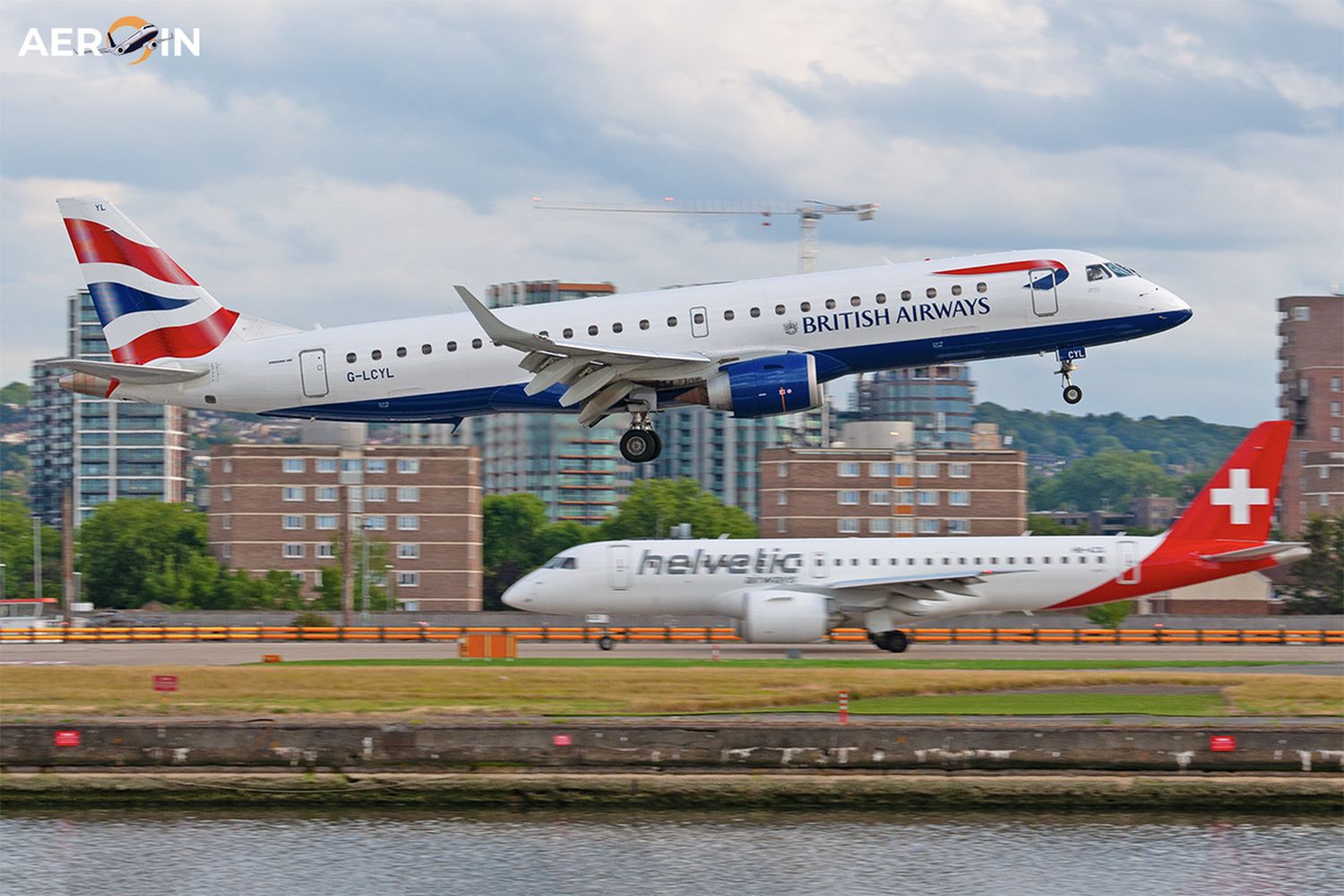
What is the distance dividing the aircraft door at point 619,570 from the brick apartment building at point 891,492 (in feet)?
314

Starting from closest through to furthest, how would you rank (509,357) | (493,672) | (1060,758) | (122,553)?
(1060,758) < (509,357) < (493,672) < (122,553)

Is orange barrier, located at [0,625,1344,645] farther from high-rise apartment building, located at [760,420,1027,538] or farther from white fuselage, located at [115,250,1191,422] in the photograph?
high-rise apartment building, located at [760,420,1027,538]

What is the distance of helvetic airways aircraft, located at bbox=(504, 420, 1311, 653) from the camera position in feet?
220

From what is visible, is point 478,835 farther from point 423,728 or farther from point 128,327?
point 128,327

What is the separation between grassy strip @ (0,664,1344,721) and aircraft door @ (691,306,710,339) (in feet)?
33.0

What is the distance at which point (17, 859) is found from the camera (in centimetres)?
3753

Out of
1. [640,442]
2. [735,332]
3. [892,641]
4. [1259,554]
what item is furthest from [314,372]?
[1259,554]

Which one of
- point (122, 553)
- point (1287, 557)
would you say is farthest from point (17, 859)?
point (122, 553)

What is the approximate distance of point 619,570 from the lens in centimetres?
6819

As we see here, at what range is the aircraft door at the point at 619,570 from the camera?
68125 mm

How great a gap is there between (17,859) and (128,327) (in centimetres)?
1611

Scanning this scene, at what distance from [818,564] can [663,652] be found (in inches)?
273

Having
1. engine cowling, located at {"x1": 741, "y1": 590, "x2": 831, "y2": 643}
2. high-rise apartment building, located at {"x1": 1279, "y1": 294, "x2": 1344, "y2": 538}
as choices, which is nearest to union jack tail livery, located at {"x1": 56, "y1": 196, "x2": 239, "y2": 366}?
engine cowling, located at {"x1": 741, "y1": 590, "x2": 831, "y2": 643}

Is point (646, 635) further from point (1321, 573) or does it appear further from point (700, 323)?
point (1321, 573)
